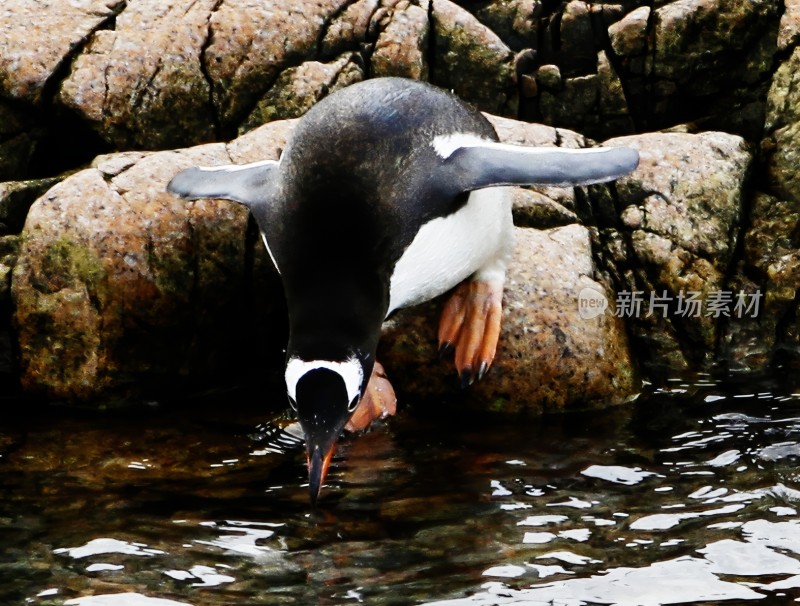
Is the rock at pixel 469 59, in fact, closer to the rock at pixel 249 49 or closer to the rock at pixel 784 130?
the rock at pixel 249 49

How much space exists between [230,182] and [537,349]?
1.66 m

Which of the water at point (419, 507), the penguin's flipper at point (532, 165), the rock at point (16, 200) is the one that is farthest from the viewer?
the rock at point (16, 200)

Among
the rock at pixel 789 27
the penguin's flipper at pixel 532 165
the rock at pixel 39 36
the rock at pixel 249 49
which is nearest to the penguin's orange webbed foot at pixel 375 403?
the penguin's flipper at pixel 532 165

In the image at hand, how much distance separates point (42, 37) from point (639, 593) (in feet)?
15.7

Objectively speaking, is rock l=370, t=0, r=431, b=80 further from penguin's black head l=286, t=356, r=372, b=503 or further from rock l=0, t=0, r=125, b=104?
penguin's black head l=286, t=356, r=372, b=503

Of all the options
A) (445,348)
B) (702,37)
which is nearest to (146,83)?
(445,348)

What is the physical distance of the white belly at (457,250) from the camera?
490 cm

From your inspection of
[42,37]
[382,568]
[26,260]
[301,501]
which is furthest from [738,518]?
[42,37]

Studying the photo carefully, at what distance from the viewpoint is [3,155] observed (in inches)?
254

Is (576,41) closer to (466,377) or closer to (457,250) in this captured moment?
(457,250)

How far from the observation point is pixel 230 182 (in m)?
5.41

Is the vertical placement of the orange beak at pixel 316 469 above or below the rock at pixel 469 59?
below

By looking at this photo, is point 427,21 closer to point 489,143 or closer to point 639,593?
point 489,143

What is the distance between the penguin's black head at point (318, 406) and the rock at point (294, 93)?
2.72 metres
